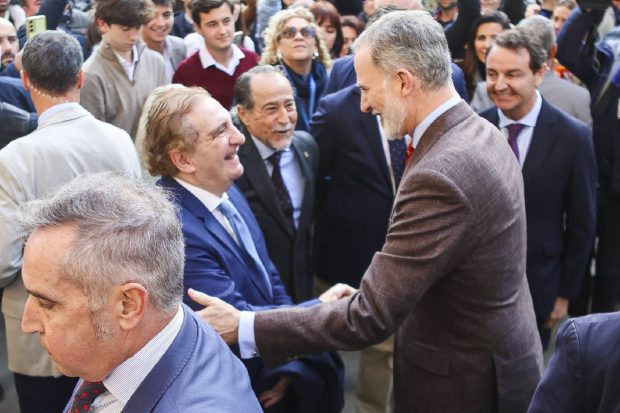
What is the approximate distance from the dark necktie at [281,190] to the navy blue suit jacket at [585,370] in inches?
89.9

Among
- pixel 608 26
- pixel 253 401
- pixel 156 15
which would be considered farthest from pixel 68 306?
pixel 608 26

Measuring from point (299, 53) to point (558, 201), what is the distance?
2271 mm

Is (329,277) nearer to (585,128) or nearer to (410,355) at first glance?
(585,128)

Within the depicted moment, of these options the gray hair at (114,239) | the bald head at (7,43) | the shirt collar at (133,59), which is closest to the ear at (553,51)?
the shirt collar at (133,59)

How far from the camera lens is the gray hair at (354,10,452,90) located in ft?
8.18

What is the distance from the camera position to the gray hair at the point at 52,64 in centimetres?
347

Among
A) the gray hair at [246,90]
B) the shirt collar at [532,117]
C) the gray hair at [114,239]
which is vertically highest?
the gray hair at [114,239]

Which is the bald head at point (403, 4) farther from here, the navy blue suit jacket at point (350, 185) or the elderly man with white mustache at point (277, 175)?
the elderly man with white mustache at point (277, 175)

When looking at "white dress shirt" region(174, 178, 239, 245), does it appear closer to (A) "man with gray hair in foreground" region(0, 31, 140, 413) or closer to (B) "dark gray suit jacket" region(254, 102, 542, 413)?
(B) "dark gray suit jacket" region(254, 102, 542, 413)

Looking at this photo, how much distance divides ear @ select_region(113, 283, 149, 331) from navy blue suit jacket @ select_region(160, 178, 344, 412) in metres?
0.95

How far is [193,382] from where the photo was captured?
1611 mm

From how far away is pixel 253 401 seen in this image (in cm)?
171

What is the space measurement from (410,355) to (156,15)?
4.33 meters

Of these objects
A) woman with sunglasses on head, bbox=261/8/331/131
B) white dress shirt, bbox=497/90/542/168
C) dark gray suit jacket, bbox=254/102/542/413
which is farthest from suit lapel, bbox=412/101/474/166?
woman with sunglasses on head, bbox=261/8/331/131
